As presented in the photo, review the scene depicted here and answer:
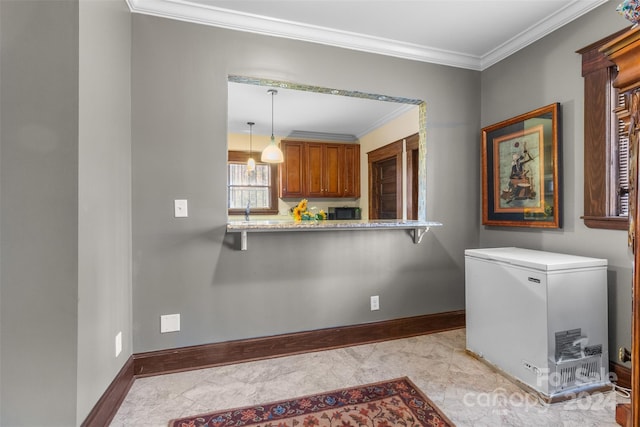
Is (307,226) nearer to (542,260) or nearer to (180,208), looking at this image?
(180,208)

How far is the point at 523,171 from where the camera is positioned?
8.00 ft

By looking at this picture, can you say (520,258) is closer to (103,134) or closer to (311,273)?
(311,273)

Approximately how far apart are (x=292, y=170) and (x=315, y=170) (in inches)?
10.9

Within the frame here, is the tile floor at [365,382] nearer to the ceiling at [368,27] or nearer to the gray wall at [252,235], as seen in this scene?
the gray wall at [252,235]

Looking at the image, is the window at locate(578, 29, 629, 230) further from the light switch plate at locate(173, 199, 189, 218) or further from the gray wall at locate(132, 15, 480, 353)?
the light switch plate at locate(173, 199, 189, 218)

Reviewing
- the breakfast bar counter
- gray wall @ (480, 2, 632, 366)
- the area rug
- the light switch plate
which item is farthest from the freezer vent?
the light switch plate

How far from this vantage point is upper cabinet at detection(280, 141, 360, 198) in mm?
2865

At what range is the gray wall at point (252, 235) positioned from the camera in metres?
2.05

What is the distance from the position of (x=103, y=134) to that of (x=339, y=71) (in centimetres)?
166

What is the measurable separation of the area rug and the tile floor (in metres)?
0.06

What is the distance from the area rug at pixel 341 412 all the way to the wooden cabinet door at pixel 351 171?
194 centimetres

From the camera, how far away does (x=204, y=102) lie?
84.6 inches

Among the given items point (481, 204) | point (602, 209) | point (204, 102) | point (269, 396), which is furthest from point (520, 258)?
point (204, 102)

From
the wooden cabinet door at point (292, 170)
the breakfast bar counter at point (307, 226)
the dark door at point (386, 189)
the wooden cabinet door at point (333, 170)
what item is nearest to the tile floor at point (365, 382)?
the breakfast bar counter at point (307, 226)
